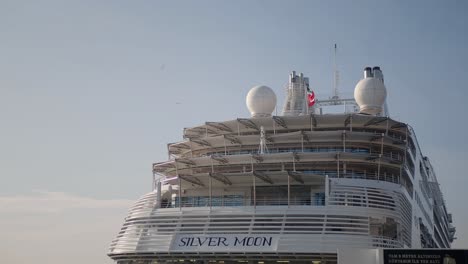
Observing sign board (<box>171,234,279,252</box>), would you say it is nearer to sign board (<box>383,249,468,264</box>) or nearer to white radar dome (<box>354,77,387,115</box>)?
sign board (<box>383,249,468,264</box>)

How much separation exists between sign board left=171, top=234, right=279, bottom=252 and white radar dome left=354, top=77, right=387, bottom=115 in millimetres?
21566

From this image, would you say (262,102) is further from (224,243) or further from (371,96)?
(224,243)

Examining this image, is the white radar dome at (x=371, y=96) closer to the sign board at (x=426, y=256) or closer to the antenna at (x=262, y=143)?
the antenna at (x=262, y=143)

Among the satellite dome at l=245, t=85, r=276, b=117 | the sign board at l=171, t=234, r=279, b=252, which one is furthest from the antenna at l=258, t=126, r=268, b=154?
the sign board at l=171, t=234, r=279, b=252

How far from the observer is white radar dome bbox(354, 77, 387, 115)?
60781 mm

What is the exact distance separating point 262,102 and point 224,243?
19.2 m

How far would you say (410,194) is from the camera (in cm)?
5812

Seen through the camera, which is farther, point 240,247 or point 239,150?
point 239,150

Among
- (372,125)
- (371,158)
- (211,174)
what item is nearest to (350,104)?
(372,125)

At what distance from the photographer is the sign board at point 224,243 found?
4488 centimetres

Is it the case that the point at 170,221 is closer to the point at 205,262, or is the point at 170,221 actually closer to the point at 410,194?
the point at 205,262

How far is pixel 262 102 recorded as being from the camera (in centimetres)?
6097

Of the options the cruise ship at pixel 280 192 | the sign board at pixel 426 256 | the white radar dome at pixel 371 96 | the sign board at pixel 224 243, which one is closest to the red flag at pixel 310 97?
the cruise ship at pixel 280 192

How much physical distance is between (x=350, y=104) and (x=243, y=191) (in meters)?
22.2
